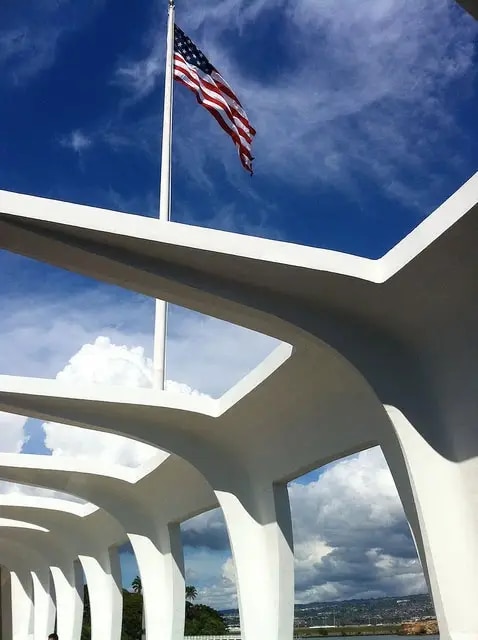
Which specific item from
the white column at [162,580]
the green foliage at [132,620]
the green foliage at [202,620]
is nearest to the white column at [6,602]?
the green foliage at [132,620]

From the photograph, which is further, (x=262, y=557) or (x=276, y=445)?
(x=262, y=557)

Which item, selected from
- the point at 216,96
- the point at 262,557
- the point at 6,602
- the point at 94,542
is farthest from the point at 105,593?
the point at 6,602

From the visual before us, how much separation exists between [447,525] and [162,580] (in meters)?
12.7

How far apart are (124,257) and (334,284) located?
2266 mm

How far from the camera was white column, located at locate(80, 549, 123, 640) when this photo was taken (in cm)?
2412

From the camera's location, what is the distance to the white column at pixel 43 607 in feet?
102

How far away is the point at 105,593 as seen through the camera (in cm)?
2558

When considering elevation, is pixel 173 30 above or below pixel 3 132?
above

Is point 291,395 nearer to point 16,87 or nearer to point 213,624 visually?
point 16,87

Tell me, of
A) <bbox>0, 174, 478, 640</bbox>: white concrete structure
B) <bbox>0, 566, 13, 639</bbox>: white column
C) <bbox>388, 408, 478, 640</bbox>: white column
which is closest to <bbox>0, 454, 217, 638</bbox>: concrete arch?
<bbox>0, 174, 478, 640</bbox>: white concrete structure

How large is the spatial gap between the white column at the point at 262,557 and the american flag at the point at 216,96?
631cm

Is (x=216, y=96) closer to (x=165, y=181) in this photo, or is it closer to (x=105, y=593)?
(x=165, y=181)

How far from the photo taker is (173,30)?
15.6m

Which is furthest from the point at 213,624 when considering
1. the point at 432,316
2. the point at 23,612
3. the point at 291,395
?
the point at 432,316
